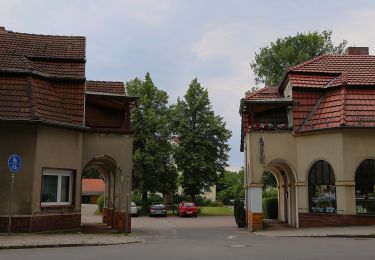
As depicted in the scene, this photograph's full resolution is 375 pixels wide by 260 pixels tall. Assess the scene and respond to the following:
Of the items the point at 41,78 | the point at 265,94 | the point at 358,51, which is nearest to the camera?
the point at 41,78

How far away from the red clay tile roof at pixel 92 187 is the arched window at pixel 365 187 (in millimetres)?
68569

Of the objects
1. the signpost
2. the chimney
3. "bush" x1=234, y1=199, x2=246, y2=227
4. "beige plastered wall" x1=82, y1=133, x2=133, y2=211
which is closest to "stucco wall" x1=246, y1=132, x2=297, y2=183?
"bush" x1=234, y1=199, x2=246, y2=227

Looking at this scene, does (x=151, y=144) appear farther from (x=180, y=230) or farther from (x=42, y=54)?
(x=42, y=54)

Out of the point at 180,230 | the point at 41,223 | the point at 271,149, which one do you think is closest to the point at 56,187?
the point at 41,223

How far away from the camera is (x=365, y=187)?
73.4ft

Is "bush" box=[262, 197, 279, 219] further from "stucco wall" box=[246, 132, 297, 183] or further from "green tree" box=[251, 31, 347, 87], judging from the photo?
"green tree" box=[251, 31, 347, 87]

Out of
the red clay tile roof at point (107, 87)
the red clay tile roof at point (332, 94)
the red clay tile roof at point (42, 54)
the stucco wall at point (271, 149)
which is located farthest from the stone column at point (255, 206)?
the red clay tile roof at point (42, 54)

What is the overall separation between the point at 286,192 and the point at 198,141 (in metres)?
26.8

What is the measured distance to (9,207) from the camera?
18.4 meters

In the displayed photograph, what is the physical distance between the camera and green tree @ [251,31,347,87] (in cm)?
4534

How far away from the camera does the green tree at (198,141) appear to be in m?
53.7

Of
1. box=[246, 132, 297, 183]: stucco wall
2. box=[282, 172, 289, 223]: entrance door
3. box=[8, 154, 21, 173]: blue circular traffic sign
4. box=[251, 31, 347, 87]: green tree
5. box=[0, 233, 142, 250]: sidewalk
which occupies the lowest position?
box=[0, 233, 142, 250]: sidewalk

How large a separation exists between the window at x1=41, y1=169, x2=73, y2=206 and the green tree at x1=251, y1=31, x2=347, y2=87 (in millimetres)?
28536

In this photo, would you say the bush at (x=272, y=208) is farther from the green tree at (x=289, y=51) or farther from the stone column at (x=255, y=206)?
→ the green tree at (x=289, y=51)
